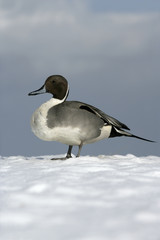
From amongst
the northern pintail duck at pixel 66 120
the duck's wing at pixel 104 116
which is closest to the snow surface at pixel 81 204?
the northern pintail duck at pixel 66 120

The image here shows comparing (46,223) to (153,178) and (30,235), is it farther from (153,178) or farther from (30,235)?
(153,178)

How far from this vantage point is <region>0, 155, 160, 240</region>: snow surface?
138 inches

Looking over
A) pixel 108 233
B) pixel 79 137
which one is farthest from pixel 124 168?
pixel 108 233

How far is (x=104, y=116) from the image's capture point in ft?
26.6

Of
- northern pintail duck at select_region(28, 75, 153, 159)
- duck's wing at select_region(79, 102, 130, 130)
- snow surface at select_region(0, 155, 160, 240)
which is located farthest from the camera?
duck's wing at select_region(79, 102, 130, 130)

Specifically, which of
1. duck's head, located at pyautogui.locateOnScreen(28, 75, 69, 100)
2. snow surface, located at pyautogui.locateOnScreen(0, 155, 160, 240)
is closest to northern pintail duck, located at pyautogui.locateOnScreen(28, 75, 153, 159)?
duck's head, located at pyautogui.locateOnScreen(28, 75, 69, 100)

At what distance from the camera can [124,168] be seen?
5.90 metres

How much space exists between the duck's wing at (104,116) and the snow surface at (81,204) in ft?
7.66

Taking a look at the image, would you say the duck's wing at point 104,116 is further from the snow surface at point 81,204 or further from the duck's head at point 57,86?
the snow surface at point 81,204

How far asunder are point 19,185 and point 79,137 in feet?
9.79

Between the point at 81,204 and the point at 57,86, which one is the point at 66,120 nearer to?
the point at 57,86

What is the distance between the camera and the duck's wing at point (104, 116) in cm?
796

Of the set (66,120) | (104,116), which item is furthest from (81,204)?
(104,116)

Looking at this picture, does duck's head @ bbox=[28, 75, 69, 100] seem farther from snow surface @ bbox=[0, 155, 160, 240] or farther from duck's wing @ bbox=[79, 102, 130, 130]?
snow surface @ bbox=[0, 155, 160, 240]
